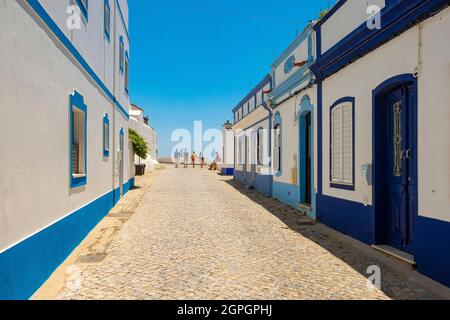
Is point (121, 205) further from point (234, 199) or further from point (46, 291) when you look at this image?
point (46, 291)

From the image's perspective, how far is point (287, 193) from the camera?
38.4 feet

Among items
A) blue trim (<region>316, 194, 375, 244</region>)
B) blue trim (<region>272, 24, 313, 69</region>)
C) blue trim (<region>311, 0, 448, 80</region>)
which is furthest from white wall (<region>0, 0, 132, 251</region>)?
blue trim (<region>272, 24, 313, 69</region>)

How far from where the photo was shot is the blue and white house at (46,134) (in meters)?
3.59

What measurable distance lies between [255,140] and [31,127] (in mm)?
13227

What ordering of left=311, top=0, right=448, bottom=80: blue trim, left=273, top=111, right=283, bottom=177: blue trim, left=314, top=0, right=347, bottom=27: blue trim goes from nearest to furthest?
1. left=311, top=0, right=448, bottom=80: blue trim
2. left=314, top=0, right=347, bottom=27: blue trim
3. left=273, top=111, right=283, bottom=177: blue trim

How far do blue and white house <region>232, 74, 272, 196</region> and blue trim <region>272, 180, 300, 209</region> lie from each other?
2.84 feet

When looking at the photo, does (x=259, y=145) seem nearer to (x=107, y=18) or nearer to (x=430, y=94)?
(x=107, y=18)

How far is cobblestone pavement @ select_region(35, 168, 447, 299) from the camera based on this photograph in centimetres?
421

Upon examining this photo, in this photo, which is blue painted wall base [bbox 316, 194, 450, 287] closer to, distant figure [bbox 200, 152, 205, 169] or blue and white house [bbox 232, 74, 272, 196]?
blue and white house [bbox 232, 74, 272, 196]

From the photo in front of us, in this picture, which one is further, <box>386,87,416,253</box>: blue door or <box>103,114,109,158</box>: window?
<box>103,114,109,158</box>: window

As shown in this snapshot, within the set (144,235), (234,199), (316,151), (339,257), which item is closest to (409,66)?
(339,257)

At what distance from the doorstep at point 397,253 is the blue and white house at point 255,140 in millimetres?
7935

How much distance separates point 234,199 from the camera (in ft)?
44.1

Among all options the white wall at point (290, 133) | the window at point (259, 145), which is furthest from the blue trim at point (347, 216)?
the window at point (259, 145)
